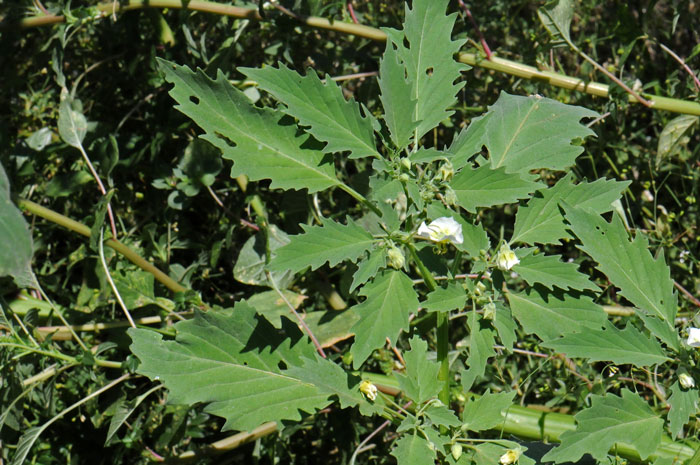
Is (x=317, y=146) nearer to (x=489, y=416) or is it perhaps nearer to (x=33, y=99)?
(x=489, y=416)

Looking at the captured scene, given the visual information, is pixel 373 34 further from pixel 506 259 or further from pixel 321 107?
pixel 506 259

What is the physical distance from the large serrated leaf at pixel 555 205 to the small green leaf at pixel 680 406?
0.41 m

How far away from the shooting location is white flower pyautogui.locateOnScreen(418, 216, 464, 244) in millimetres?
1409

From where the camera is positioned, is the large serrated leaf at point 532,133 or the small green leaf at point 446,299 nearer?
the small green leaf at point 446,299

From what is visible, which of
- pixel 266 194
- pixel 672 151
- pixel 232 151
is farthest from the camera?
pixel 266 194

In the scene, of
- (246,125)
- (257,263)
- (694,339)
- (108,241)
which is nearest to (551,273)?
(694,339)

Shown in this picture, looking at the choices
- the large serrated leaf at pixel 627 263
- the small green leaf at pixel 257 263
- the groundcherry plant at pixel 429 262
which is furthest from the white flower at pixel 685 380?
the small green leaf at pixel 257 263

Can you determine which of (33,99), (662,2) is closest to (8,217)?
(33,99)

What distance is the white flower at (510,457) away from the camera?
149cm

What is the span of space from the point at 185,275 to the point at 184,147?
53 cm

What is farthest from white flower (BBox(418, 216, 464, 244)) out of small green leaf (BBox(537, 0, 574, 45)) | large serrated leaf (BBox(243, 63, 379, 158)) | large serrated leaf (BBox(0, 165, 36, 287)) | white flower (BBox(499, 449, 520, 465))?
small green leaf (BBox(537, 0, 574, 45))

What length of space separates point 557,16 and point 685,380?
4.11 feet

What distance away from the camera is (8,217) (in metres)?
1.04

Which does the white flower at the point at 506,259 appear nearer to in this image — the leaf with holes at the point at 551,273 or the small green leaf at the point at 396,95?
the leaf with holes at the point at 551,273
